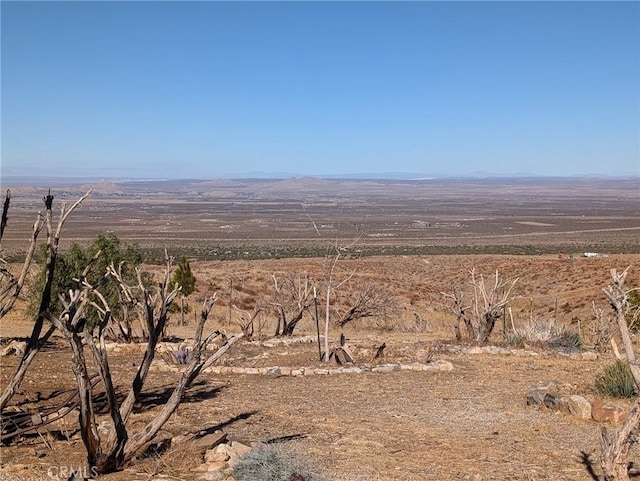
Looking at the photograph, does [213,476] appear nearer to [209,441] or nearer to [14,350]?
[209,441]

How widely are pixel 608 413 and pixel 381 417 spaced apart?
10.9 ft

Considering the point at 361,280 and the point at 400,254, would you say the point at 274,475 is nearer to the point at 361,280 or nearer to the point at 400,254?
the point at 361,280

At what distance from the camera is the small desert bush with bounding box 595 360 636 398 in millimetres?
11219

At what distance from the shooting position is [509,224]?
4508 inches

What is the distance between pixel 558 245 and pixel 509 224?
3901 cm

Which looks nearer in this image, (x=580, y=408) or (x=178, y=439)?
(x=178, y=439)

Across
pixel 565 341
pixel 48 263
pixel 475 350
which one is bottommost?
pixel 565 341

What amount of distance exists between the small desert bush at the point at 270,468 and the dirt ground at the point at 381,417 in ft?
1.10

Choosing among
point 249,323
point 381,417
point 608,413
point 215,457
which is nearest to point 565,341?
point 608,413

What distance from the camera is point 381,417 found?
10359 mm

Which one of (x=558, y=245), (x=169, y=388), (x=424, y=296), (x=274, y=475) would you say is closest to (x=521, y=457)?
(x=274, y=475)

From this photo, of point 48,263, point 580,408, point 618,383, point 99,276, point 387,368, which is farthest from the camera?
point 99,276

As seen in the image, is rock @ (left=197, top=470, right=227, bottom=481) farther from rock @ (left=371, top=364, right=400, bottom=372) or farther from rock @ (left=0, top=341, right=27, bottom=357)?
rock @ (left=0, top=341, right=27, bottom=357)

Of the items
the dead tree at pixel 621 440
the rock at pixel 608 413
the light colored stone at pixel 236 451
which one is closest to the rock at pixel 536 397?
the rock at pixel 608 413
